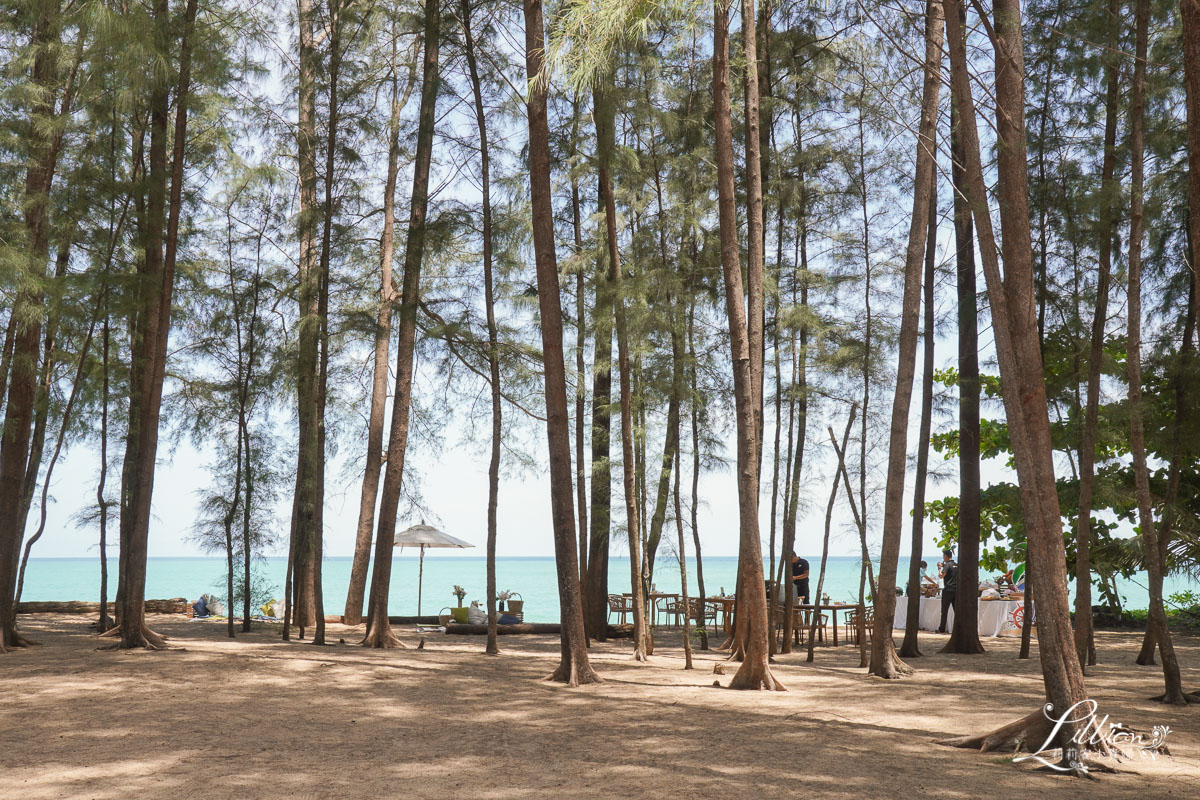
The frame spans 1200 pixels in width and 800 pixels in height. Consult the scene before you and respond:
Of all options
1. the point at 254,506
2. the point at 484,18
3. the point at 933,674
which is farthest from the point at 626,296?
the point at 254,506

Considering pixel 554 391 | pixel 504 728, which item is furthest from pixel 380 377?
pixel 504 728

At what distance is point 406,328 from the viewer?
11578 mm

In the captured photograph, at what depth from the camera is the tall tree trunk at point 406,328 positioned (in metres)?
11.1

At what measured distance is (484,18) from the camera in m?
10.9

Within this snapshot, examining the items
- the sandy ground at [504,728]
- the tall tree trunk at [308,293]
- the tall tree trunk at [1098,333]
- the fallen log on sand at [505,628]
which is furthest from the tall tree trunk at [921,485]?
the tall tree trunk at [308,293]

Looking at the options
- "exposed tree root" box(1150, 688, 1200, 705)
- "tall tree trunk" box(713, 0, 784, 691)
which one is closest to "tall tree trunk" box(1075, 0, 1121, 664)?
"exposed tree root" box(1150, 688, 1200, 705)

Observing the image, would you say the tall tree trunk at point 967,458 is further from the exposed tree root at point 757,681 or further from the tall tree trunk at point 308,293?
the tall tree trunk at point 308,293

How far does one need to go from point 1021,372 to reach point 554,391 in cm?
416

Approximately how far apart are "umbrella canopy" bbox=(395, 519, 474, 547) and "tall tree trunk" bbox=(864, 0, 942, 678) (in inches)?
319

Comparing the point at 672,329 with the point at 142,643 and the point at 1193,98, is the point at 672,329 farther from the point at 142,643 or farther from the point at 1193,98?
the point at 142,643

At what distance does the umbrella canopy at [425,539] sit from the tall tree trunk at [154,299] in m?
5.27

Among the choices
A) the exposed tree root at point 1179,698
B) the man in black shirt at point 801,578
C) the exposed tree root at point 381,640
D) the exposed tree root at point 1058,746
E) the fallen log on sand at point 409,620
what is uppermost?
the man in black shirt at point 801,578

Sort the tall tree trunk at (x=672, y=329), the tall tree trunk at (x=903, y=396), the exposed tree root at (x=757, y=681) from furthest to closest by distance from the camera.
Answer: the tall tree trunk at (x=672, y=329), the tall tree trunk at (x=903, y=396), the exposed tree root at (x=757, y=681)

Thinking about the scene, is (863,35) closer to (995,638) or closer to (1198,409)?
(1198,409)
